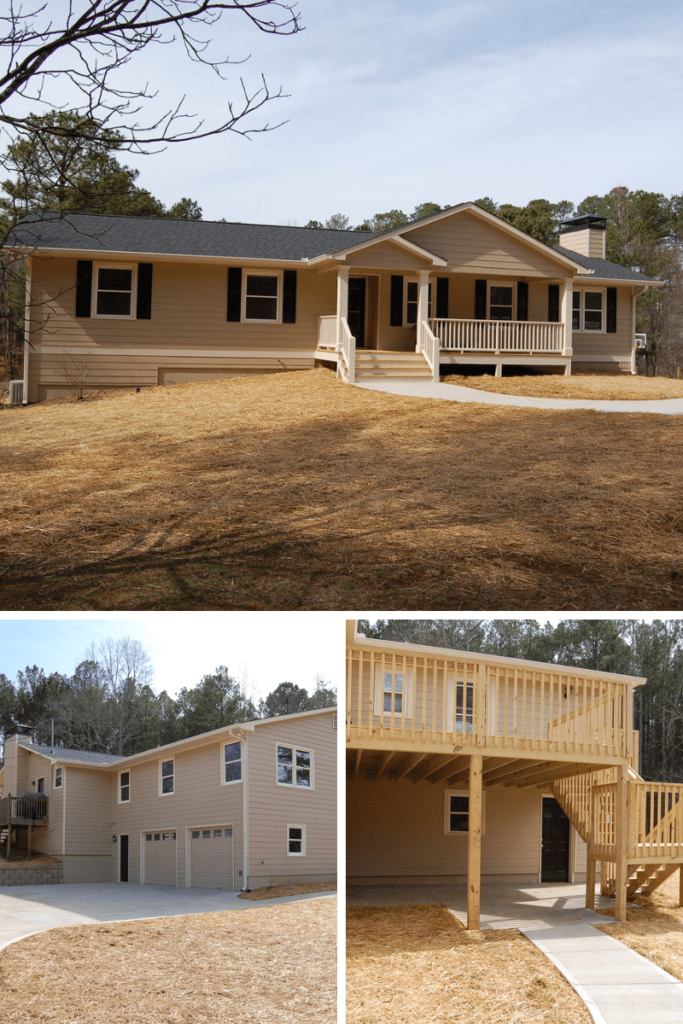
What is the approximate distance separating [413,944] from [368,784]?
4136 millimetres

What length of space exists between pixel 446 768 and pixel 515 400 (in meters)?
8.23

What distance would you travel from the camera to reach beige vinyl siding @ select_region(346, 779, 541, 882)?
1084 centimetres

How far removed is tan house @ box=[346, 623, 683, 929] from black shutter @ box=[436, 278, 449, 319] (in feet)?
45.2

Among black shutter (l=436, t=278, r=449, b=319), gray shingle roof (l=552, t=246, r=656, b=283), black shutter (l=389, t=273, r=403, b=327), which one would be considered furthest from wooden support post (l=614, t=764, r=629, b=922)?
gray shingle roof (l=552, t=246, r=656, b=283)

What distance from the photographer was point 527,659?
8211 millimetres

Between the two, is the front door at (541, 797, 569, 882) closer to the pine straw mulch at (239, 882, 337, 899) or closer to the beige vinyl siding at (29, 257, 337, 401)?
the pine straw mulch at (239, 882, 337, 899)

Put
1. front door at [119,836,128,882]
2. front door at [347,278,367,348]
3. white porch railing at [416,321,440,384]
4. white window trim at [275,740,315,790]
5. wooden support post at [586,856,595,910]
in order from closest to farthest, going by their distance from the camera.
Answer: white window trim at [275,740,315,790] → front door at [119,836,128,882] → wooden support post at [586,856,595,910] → white porch railing at [416,321,440,384] → front door at [347,278,367,348]

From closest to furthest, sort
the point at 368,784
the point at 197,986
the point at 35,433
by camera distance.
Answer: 1. the point at 197,986
2. the point at 368,784
3. the point at 35,433

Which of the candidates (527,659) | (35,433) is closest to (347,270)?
(35,433)

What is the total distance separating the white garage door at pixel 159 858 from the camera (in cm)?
605

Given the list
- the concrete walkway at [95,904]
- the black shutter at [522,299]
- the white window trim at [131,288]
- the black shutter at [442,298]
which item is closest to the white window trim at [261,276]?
the white window trim at [131,288]

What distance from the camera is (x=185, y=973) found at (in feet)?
19.0

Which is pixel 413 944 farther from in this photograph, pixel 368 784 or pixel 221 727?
pixel 368 784

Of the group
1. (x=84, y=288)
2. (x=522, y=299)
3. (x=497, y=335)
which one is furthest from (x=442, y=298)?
(x=84, y=288)
